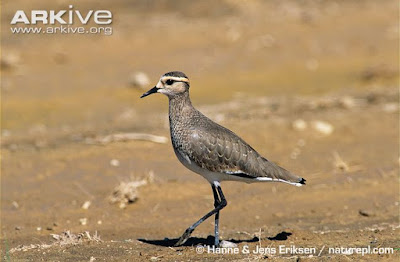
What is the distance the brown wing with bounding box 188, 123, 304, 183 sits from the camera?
7582mm

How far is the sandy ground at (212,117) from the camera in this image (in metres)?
8.84

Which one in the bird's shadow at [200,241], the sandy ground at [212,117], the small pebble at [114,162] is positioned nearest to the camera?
the bird's shadow at [200,241]

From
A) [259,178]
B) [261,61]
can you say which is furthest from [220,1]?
[259,178]

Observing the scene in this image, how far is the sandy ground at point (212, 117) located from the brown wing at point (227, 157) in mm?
759

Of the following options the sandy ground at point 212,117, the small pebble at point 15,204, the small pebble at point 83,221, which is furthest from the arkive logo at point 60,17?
the small pebble at point 83,221

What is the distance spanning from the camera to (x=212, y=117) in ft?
44.8

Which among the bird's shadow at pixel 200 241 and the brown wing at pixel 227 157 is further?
the bird's shadow at pixel 200 241

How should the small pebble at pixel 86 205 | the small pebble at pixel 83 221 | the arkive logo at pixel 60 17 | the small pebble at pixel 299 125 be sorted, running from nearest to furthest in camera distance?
the small pebble at pixel 83 221 → the small pebble at pixel 86 205 → the small pebble at pixel 299 125 → the arkive logo at pixel 60 17

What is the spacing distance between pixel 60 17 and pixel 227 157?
46.6 feet

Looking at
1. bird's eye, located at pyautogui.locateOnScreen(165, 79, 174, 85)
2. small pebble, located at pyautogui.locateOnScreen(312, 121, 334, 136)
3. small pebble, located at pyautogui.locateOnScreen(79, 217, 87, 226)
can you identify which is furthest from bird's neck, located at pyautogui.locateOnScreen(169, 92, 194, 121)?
small pebble, located at pyautogui.locateOnScreen(312, 121, 334, 136)

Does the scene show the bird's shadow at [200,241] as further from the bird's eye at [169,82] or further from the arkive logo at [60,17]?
the arkive logo at [60,17]

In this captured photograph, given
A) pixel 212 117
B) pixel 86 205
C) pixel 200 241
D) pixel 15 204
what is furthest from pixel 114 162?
pixel 200 241

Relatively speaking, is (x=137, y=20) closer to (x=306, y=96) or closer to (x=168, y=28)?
(x=168, y=28)

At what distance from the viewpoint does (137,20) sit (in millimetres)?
22281
